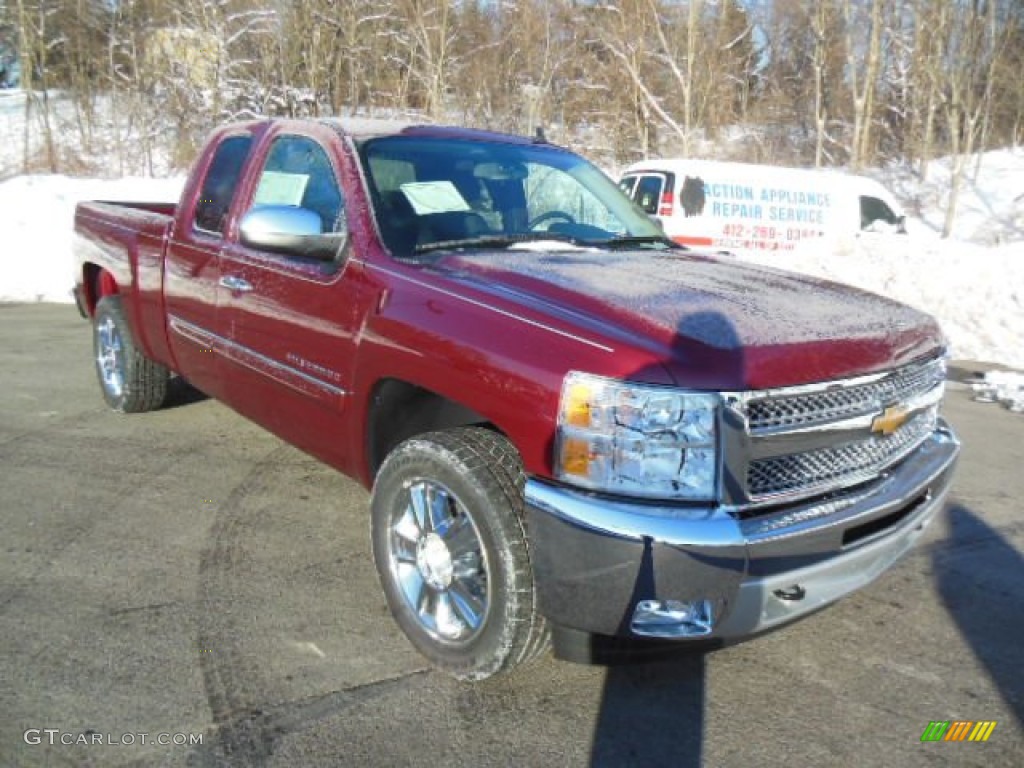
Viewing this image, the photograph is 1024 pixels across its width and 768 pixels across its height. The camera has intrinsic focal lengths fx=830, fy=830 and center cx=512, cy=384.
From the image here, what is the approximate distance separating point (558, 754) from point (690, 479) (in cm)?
91

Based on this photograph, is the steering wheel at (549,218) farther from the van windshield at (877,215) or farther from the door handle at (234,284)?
the van windshield at (877,215)

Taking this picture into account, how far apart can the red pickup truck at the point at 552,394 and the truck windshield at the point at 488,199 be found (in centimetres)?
1

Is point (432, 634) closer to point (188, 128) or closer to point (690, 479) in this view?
point (690, 479)

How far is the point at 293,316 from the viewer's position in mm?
3428

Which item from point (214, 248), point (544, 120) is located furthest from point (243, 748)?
point (544, 120)

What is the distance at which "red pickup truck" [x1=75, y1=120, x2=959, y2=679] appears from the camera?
2.25 meters

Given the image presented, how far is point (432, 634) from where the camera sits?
2836 mm

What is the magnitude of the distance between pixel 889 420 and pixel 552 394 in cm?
118

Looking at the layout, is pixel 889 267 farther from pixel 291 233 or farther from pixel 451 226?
pixel 291 233

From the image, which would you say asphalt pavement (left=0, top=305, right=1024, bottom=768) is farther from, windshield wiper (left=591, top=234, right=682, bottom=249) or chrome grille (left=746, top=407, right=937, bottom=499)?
windshield wiper (left=591, top=234, right=682, bottom=249)

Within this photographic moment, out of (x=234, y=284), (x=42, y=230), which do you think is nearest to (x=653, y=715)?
(x=234, y=284)

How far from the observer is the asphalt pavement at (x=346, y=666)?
2449mm

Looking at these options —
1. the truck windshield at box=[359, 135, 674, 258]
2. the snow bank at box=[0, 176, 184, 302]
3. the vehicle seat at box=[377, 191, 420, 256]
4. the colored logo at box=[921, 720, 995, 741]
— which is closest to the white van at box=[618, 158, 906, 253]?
the snow bank at box=[0, 176, 184, 302]

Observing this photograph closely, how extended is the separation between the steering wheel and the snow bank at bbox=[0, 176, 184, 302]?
7.52m
